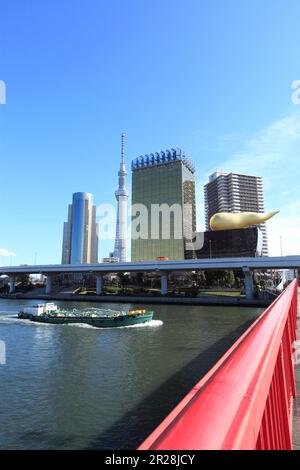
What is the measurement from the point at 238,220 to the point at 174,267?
44.4m

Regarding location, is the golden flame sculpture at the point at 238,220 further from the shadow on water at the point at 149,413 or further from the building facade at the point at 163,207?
the shadow on water at the point at 149,413

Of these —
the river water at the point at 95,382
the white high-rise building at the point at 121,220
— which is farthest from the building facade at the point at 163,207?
the river water at the point at 95,382

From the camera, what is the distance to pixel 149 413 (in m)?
12.7

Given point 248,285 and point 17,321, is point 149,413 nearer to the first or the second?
point 17,321

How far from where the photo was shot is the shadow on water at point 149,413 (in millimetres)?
10451

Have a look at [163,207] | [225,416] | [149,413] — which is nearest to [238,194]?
[163,207]

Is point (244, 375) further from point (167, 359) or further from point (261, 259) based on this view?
point (261, 259)

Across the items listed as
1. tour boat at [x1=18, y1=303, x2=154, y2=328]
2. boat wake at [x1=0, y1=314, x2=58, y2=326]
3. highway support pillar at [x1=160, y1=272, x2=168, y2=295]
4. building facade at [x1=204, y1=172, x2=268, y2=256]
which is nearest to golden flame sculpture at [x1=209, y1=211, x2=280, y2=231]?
highway support pillar at [x1=160, y1=272, x2=168, y2=295]

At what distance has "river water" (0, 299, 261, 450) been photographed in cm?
1108

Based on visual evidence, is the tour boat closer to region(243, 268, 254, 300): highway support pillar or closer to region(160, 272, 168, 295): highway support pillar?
region(243, 268, 254, 300): highway support pillar

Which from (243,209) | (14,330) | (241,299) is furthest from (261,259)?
(243,209)

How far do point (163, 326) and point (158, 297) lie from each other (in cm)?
3504
